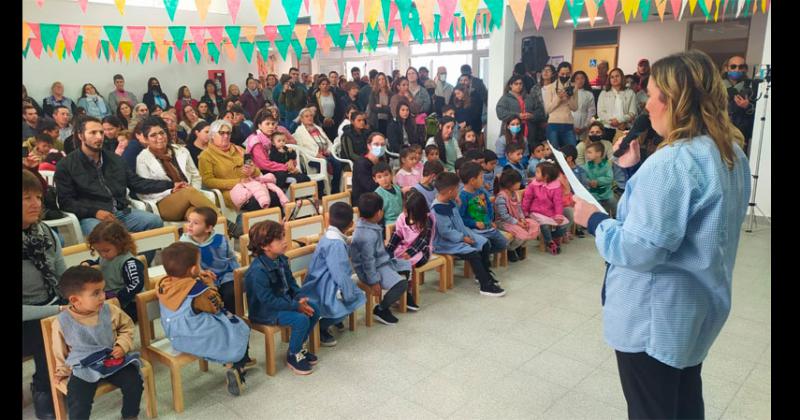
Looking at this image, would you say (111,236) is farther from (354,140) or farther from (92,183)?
(354,140)

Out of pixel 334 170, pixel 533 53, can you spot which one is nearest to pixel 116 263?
pixel 334 170

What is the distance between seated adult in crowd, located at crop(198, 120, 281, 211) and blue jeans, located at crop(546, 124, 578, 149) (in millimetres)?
3983

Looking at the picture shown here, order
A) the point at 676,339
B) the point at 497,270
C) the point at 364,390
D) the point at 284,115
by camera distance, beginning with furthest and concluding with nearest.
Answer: the point at 284,115 → the point at 497,270 → the point at 364,390 → the point at 676,339

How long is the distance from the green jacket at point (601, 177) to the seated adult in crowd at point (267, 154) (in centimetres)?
300

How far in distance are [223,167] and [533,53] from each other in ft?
21.0

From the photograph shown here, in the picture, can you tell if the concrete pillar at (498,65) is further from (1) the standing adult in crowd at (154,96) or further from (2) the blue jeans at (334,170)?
(1) the standing adult in crowd at (154,96)

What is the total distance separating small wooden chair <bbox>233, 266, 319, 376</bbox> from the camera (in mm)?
2883

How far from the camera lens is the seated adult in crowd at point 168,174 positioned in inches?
171

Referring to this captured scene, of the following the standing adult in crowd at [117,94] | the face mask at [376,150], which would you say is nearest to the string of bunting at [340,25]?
the standing adult in crowd at [117,94]

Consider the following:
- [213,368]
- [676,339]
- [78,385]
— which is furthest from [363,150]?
[676,339]

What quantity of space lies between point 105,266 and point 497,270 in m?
2.91
